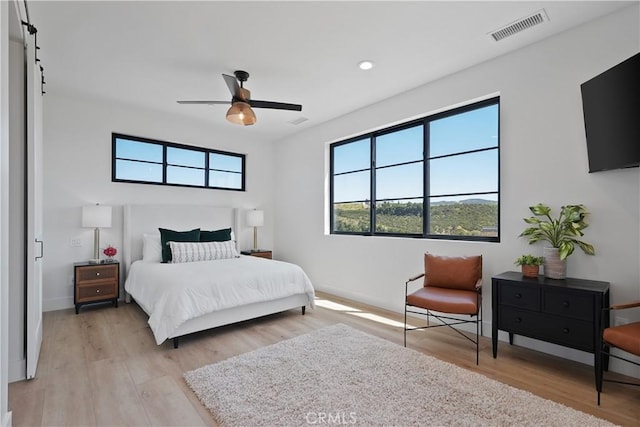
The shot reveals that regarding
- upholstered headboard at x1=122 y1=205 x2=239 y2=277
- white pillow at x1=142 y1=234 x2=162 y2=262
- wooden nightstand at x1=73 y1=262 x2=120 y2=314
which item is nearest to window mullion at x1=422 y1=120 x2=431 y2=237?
upholstered headboard at x1=122 y1=205 x2=239 y2=277

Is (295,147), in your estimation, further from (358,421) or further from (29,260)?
(358,421)

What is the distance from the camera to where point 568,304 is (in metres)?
2.38

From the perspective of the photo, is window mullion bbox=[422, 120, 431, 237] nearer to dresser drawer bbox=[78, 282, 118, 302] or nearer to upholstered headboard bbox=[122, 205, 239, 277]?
upholstered headboard bbox=[122, 205, 239, 277]

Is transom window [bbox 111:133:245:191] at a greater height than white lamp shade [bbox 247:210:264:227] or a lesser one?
greater

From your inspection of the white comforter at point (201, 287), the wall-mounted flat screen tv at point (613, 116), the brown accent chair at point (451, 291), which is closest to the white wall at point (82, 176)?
the white comforter at point (201, 287)

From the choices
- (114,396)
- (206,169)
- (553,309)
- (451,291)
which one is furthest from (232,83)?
(553,309)

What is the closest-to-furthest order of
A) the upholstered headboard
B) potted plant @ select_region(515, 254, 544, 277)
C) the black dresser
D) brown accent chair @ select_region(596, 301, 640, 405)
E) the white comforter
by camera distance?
brown accent chair @ select_region(596, 301, 640, 405) < the black dresser < potted plant @ select_region(515, 254, 544, 277) < the white comforter < the upholstered headboard

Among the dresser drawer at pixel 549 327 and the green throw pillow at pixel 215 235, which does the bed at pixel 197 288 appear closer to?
the green throw pillow at pixel 215 235

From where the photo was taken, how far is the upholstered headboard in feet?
15.1

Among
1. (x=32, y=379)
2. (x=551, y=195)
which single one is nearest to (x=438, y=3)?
(x=551, y=195)

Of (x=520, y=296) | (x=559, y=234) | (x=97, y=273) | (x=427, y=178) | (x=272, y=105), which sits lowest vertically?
(x=97, y=273)

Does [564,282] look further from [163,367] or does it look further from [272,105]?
[163,367]

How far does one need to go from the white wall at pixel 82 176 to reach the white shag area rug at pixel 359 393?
3.04m

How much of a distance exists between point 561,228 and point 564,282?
1.55 ft
